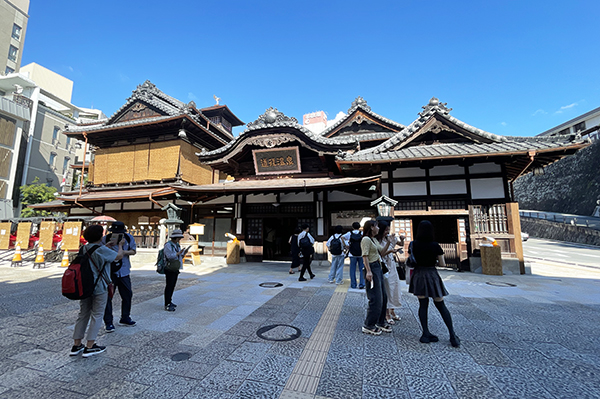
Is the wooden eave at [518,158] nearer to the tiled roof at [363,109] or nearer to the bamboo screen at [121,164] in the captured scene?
the tiled roof at [363,109]

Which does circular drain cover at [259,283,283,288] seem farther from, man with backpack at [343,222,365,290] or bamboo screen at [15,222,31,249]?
bamboo screen at [15,222,31,249]

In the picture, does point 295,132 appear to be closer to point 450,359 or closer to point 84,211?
point 450,359

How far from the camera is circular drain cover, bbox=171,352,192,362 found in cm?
318

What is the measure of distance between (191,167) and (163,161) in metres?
1.80

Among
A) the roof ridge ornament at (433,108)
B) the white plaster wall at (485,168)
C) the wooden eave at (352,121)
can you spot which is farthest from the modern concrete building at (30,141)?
the white plaster wall at (485,168)

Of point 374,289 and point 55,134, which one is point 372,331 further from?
point 55,134

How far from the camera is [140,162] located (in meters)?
17.8

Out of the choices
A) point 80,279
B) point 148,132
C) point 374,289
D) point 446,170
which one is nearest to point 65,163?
point 148,132

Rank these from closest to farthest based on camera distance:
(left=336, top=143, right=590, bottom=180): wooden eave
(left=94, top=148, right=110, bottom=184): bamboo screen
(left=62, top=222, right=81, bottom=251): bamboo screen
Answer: (left=336, top=143, right=590, bottom=180): wooden eave → (left=62, top=222, right=81, bottom=251): bamboo screen → (left=94, top=148, right=110, bottom=184): bamboo screen

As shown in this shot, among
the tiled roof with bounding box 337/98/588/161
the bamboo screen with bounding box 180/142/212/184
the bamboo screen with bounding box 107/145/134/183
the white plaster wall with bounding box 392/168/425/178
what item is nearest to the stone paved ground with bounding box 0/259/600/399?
the tiled roof with bounding box 337/98/588/161

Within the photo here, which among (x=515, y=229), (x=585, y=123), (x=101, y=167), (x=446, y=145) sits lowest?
(x=515, y=229)

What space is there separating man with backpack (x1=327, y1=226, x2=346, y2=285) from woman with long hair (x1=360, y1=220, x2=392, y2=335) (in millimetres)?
3590

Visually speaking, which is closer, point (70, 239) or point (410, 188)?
point (410, 188)

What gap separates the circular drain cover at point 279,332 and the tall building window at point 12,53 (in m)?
54.1
